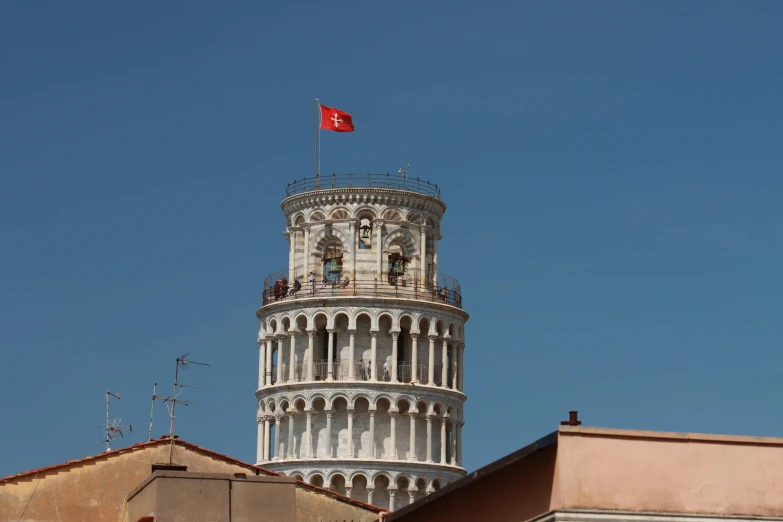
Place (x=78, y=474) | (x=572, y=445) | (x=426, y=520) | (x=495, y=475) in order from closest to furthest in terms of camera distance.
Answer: (x=572, y=445) < (x=495, y=475) < (x=426, y=520) < (x=78, y=474)

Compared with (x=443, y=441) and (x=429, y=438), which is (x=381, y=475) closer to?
(x=429, y=438)

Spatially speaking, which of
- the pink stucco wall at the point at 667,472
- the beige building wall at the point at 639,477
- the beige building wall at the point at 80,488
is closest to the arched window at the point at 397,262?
the beige building wall at the point at 80,488

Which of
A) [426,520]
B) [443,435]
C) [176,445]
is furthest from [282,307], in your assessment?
[426,520]

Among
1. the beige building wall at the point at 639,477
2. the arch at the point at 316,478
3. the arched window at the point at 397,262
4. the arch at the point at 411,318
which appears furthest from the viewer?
the arched window at the point at 397,262

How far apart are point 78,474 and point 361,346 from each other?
75.6 metres

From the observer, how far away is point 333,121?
13600 centimetres

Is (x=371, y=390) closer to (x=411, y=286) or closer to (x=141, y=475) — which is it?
(x=411, y=286)

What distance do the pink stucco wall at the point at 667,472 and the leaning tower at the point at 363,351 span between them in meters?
84.8

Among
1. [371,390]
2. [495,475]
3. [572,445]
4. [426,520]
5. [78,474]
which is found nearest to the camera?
[572,445]

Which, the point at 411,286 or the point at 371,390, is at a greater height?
the point at 411,286

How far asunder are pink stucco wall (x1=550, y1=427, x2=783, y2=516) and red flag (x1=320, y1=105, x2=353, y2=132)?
95.7 metres

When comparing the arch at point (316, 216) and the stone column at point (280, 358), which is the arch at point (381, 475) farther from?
the arch at point (316, 216)

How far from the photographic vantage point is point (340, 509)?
56.7 meters

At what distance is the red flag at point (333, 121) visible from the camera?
13562 cm
